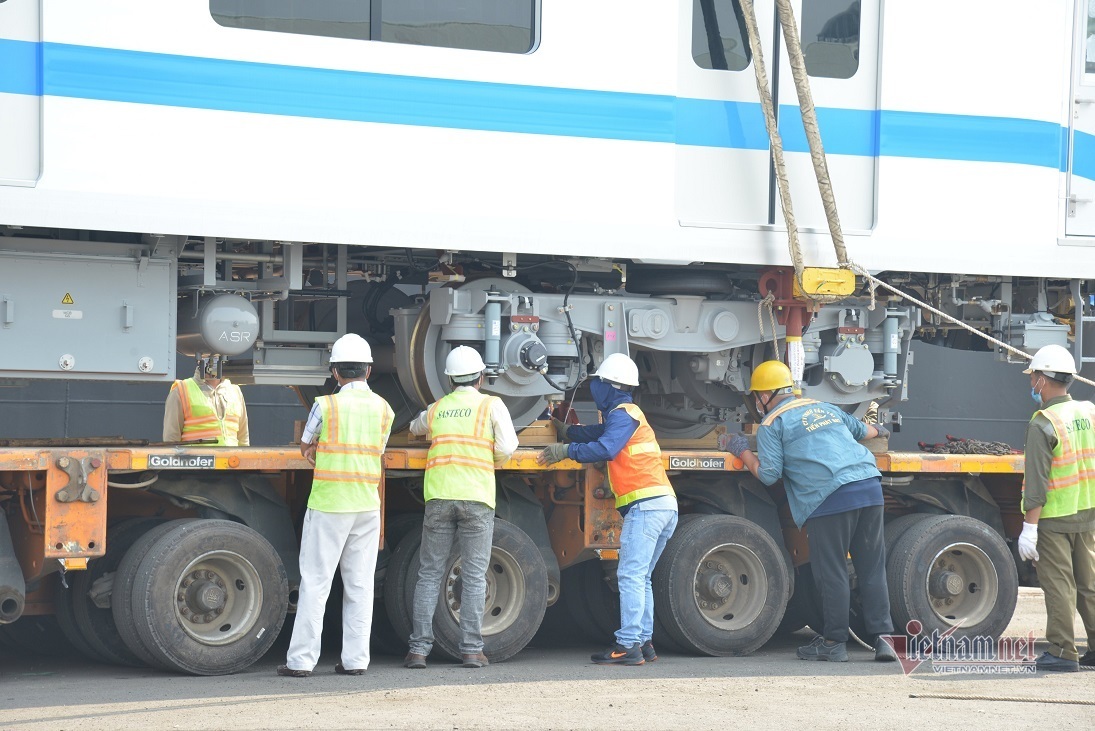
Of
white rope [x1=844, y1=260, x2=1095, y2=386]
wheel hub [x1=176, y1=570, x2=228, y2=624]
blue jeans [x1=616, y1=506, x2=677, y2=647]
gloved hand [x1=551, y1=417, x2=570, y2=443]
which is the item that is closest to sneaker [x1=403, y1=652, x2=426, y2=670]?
wheel hub [x1=176, y1=570, x2=228, y2=624]

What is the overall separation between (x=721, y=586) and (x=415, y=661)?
1976 millimetres

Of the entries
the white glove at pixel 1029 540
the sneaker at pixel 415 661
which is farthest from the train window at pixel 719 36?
the sneaker at pixel 415 661

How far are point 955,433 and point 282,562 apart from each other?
1085cm

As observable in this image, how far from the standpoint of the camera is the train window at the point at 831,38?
9.10 metres

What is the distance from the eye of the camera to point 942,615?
9586mm

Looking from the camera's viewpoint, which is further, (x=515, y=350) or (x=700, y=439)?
(x=700, y=439)

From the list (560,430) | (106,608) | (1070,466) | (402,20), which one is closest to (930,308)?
(1070,466)

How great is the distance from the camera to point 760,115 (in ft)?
29.3

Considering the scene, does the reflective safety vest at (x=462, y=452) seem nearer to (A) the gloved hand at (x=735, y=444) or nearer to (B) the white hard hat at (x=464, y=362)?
(B) the white hard hat at (x=464, y=362)

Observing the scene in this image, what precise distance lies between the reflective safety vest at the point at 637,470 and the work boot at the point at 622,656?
2.60 ft

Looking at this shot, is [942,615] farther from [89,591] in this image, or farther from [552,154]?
[89,591]

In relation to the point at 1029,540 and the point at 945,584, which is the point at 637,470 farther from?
the point at 945,584

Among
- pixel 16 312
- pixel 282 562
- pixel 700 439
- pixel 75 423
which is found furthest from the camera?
pixel 75 423

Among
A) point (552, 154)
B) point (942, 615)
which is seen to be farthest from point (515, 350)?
point (942, 615)
